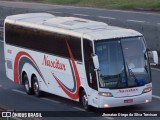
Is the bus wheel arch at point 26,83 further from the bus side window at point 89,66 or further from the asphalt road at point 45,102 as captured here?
the bus side window at point 89,66

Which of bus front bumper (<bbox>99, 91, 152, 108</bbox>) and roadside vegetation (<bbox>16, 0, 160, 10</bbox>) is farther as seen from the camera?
roadside vegetation (<bbox>16, 0, 160, 10</bbox>)

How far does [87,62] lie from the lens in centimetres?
2236

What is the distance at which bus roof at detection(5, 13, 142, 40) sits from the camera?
2250 cm

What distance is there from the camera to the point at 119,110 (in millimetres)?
22781

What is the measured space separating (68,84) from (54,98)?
2312 mm

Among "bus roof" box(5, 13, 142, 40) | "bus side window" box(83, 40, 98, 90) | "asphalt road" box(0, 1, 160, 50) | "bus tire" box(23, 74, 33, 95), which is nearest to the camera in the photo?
"bus side window" box(83, 40, 98, 90)

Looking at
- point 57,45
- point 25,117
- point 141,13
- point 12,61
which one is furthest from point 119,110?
point 141,13

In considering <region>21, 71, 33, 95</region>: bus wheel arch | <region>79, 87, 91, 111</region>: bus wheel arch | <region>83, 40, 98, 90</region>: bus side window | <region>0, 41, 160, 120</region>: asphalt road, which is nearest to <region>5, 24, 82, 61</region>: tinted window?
<region>83, 40, 98, 90</region>: bus side window

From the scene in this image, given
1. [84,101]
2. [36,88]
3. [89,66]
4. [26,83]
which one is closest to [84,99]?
[84,101]

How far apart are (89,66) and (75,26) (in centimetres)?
213

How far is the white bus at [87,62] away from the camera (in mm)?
21875

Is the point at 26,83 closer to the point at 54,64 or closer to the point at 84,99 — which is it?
the point at 54,64

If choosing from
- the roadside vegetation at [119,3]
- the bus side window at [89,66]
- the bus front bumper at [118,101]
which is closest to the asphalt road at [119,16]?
the roadside vegetation at [119,3]

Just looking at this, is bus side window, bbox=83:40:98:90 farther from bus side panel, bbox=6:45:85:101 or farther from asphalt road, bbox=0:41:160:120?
asphalt road, bbox=0:41:160:120
